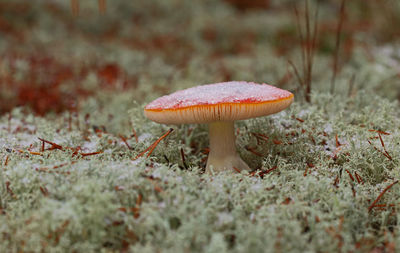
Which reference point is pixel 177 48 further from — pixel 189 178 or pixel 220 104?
pixel 189 178

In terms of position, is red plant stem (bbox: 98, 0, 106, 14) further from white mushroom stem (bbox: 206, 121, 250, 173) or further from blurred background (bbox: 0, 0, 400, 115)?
white mushroom stem (bbox: 206, 121, 250, 173)

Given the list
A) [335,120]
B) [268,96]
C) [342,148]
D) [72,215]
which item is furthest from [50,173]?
[335,120]

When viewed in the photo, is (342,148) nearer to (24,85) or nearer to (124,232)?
(124,232)

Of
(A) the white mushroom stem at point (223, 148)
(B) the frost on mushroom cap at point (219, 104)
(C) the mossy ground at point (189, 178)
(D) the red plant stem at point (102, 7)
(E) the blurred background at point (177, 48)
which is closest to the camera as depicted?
(C) the mossy ground at point (189, 178)

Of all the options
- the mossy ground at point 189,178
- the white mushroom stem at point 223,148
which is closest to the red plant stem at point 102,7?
the mossy ground at point 189,178

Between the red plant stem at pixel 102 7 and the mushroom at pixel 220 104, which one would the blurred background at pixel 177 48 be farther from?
the mushroom at pixel 220 104
